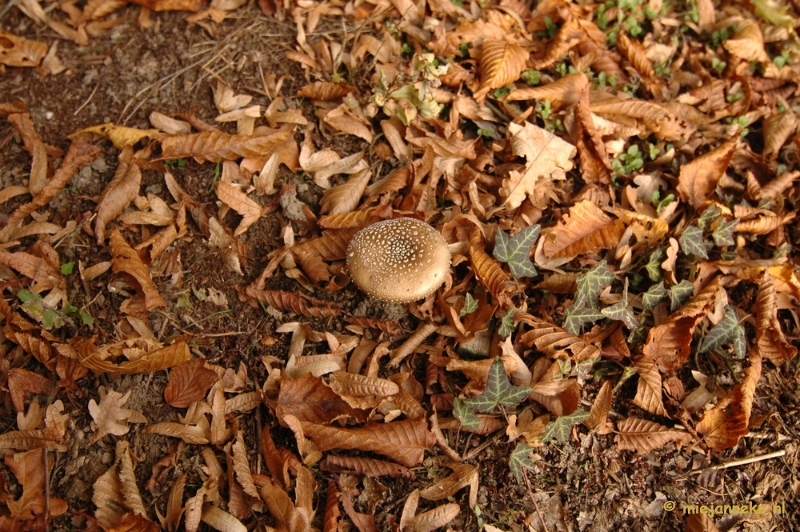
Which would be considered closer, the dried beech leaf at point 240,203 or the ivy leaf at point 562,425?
the ivy leaf at point 562,425

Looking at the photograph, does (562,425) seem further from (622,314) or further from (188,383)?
(188,383)

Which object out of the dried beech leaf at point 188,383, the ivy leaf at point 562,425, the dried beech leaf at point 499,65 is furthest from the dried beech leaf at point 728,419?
the dried beech leaf at point 188,383

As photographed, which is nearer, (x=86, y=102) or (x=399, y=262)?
(x=399, y=262)

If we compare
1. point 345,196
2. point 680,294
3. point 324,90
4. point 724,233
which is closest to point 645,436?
point 680,294

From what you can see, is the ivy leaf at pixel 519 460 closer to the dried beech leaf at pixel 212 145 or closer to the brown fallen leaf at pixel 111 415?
the brown fallen leaf at pixel 111 415

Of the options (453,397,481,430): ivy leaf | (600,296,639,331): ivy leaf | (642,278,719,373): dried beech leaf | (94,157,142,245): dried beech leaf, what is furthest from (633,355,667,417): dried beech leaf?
(94,157,142,245): dried beech leaf

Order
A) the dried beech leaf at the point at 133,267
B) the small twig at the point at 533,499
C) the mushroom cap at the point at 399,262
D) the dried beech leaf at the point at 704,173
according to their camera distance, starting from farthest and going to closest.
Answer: the dried beech leaf at the point at 704,173, the dried beech leaf at the point at 133,267, the mushroom cap at the point at 399,262, the small twig at the point at 533,499

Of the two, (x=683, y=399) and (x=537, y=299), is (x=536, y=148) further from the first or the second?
(x=683, y=399)

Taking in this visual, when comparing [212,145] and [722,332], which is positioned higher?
[212,145]
